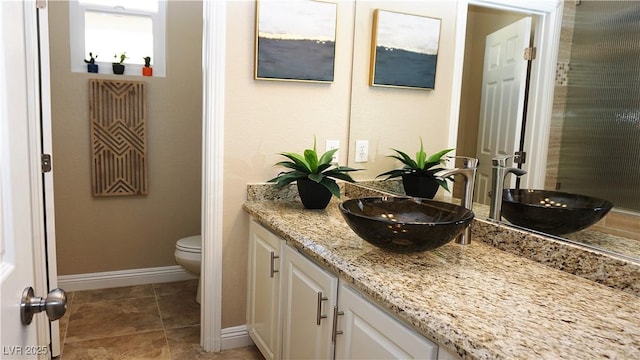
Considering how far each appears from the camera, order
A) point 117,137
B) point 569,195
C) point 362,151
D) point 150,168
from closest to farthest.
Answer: point 569,195 < point 362,151 < point 117,137 < point 150,168

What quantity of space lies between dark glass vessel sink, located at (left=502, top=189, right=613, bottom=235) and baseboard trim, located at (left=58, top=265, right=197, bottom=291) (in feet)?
8.17

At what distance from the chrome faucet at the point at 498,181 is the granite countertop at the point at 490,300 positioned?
0.13 meters

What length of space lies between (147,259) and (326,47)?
2139mm

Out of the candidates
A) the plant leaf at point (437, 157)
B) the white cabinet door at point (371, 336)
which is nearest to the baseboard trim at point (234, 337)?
the white cabinet door at point (371, 336)

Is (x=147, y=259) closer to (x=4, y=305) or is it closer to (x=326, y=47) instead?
(x=326, y=47)

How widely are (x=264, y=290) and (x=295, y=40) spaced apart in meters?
1.27

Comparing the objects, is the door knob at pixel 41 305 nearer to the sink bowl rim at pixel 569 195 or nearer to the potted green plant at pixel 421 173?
the sink bowl rim at pixel 569 195

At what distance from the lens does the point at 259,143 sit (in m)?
2.31

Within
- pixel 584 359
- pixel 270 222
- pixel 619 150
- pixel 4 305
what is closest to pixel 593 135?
pixel 619 150

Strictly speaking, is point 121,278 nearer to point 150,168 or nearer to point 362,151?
point 150,168

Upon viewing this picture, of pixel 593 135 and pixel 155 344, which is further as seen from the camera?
pixel 155 344

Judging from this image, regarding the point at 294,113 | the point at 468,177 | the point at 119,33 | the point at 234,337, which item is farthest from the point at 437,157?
the point at 119,33

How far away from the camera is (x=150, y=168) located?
3.26 meters

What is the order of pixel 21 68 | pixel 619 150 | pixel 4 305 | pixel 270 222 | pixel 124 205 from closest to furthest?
1. pixel 4 305
2. pixel 21 68
3. pixel 619 150
4. pixel 270 222
5. pixel 124 205
